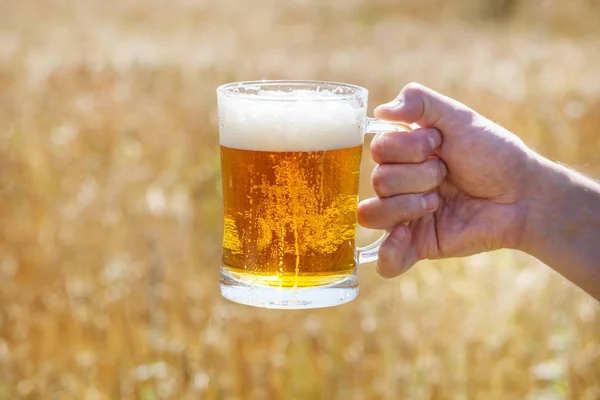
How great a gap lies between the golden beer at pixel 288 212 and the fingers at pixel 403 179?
0.22 m

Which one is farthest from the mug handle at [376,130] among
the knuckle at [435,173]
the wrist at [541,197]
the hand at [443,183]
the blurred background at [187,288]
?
the blurred background at [187,288]

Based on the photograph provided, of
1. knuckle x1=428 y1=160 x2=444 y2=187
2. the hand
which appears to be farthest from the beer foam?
knuckle x1=428 y1=160 x2=444 y2=187

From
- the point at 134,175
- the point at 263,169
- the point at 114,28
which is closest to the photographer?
the point at 263,169

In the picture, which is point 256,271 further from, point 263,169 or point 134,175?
point 134,175

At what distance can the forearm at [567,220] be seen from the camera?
2367 millimetres

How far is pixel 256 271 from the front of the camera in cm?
192

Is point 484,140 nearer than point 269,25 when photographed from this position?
Yes

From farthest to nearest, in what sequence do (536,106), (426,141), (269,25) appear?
(269,25) → (536,106) → (426,141)

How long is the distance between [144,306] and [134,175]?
139cm

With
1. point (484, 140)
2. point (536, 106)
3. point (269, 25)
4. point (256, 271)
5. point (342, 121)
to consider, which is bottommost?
point (269, 25)

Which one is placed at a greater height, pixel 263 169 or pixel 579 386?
pixel 263 169

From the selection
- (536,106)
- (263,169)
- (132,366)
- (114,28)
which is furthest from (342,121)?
(114,28)

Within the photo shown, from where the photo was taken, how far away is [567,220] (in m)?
2.38

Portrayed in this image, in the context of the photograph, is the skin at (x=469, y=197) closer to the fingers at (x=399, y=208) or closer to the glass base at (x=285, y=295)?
the fingers at (x=399, y=208)
